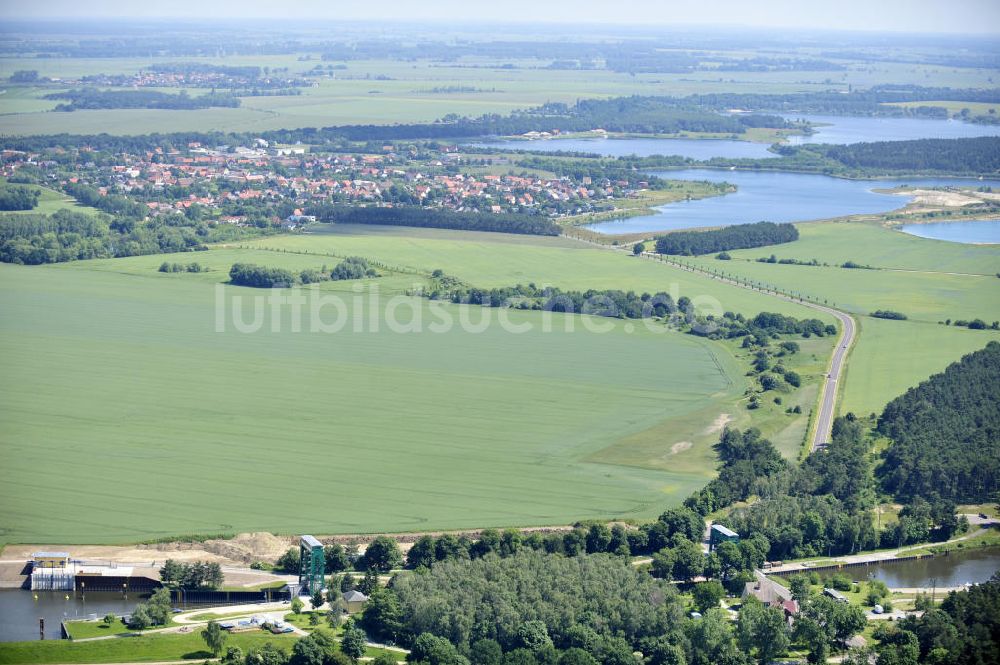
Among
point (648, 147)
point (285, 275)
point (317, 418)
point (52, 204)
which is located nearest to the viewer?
point (317, 418)

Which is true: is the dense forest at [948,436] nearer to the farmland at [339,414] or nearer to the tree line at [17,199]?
the farmland at [339,414]

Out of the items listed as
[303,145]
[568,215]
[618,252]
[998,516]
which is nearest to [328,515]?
[998,516]

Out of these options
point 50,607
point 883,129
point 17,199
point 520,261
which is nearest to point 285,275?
point 520,261

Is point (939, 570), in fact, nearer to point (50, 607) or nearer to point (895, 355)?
point (895, 355)

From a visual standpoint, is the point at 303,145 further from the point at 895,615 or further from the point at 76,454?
the point at 895,615

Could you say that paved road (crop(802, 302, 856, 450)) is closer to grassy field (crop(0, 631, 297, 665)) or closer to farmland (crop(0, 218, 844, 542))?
farmland (crop(0, 218, 844, 542))
